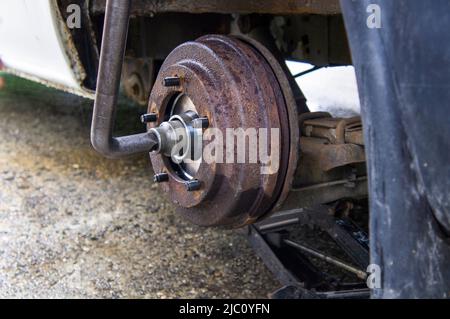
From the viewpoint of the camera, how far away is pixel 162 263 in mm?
2307

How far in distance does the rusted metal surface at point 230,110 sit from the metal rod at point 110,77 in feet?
0.65

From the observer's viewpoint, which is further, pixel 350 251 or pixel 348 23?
pixel 350 251

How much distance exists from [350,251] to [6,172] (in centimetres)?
204

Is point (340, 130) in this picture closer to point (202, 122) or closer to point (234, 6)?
point (202, 122)

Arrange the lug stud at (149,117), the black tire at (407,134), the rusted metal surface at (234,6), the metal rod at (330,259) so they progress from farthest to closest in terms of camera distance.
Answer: the metal rod at (330,259) < the lug stud at (149,117) < the rusted metal surface at (234,6) < the black tire at (407,134)

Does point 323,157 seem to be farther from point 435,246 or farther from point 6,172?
point 6,172

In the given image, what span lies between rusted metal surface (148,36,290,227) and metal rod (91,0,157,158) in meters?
0.20

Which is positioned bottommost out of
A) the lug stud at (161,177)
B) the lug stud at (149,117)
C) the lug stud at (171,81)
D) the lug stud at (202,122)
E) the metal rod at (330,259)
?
the metal rod at (330,259)

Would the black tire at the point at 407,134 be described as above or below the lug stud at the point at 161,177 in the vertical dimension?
above

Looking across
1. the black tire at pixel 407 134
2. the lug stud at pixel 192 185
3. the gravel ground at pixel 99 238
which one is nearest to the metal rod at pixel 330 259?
the gravel ground at pixel 99 238

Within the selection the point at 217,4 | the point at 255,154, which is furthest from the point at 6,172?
the point at 255,154

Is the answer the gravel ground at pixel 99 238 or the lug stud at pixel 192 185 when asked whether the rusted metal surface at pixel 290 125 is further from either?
the gravel ground at pixel 99 238

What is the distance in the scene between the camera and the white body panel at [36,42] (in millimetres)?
→ 2057

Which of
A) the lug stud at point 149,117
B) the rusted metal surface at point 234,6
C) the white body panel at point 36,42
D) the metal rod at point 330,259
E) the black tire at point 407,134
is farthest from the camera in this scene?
the white body panel at point 36,42
